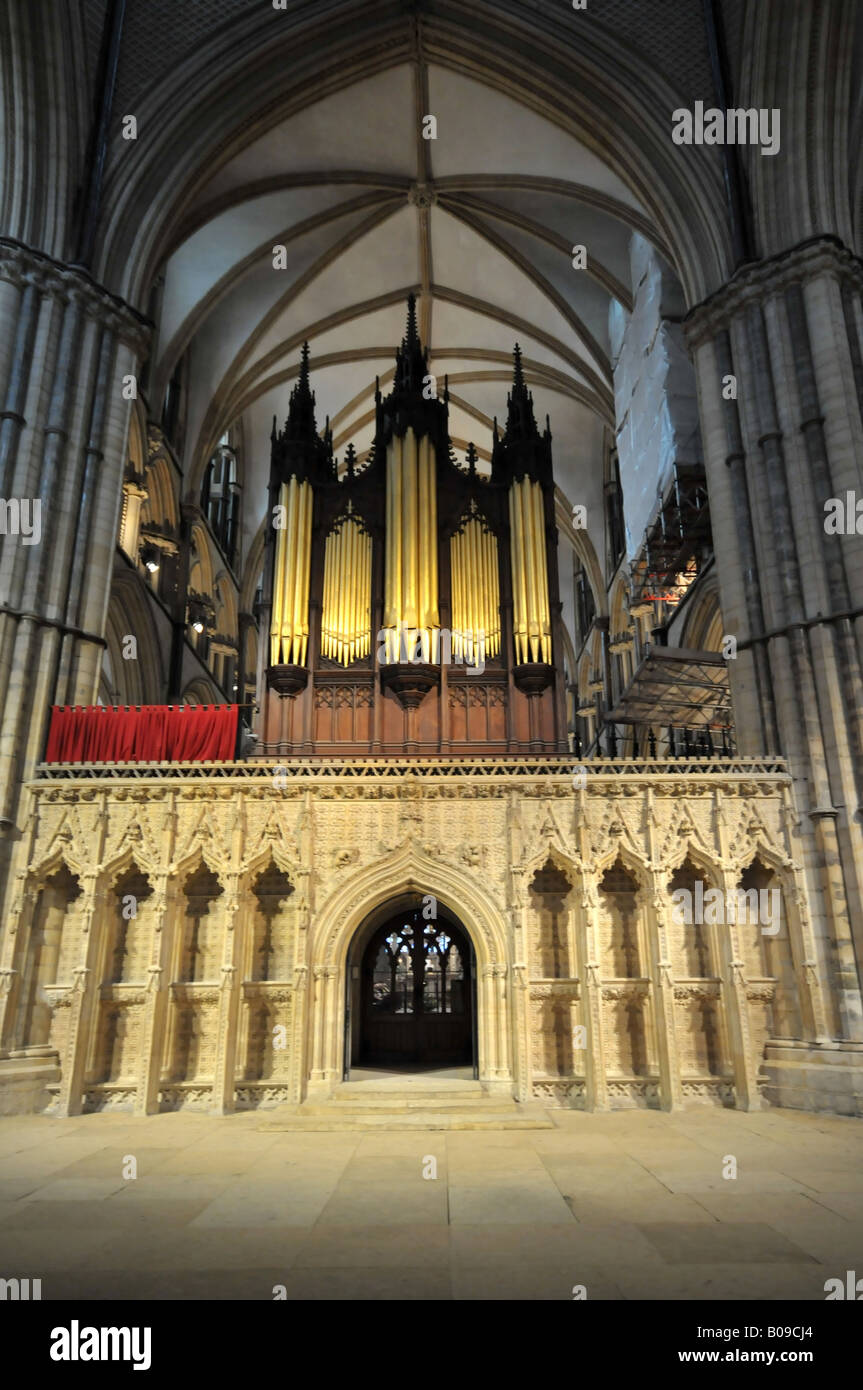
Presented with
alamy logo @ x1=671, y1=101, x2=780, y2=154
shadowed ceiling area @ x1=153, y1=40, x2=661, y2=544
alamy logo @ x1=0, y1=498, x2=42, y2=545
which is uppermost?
shadowed ceiling area @ x1=153, y1=40, x2=661, y2=544

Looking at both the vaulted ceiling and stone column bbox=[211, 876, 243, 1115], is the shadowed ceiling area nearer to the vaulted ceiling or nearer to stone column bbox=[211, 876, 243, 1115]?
the vaulted ceiling

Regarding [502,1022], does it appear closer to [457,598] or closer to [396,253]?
[457,598]

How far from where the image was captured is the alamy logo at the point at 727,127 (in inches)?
557

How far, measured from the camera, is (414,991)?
13.2 metres

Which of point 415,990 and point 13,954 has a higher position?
point 13,954

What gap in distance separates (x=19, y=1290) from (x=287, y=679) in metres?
11.3

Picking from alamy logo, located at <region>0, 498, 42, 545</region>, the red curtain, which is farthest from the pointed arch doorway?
alamy logo, located at <region>0, 498, 42, 545</region>

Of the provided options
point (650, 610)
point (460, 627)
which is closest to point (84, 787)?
point (460, 627)

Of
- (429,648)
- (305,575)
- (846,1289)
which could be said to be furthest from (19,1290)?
(305,575)

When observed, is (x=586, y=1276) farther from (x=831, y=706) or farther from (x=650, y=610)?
(x=650, y=610)

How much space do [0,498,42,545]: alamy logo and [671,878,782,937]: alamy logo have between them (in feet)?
33.2

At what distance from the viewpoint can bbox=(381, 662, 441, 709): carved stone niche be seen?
14.8m
